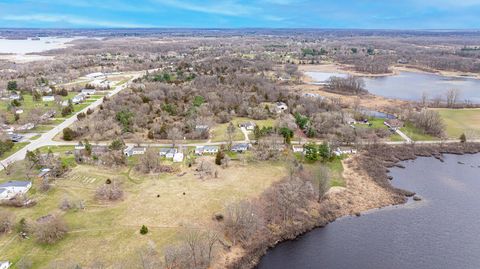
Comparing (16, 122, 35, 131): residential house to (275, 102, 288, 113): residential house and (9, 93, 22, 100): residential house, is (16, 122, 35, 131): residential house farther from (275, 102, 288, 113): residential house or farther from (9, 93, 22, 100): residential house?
(275, 102, 288, 113): residential house

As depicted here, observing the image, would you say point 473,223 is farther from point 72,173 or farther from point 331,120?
point 72,173

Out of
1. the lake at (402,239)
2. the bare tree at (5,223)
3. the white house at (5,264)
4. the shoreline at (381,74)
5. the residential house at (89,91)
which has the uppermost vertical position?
the shoreline at (381,74)

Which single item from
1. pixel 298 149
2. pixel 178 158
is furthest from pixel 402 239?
pixel 178 158

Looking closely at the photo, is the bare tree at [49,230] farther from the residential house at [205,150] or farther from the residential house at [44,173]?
the residential house at [205,150]


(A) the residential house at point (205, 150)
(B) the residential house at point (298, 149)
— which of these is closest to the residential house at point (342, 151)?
(B) the residential house at point (298, 149)

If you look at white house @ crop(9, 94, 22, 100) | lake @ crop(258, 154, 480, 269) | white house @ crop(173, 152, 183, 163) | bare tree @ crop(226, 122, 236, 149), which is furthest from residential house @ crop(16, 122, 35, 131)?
lake @ crop(258, 154, 480, 269)
